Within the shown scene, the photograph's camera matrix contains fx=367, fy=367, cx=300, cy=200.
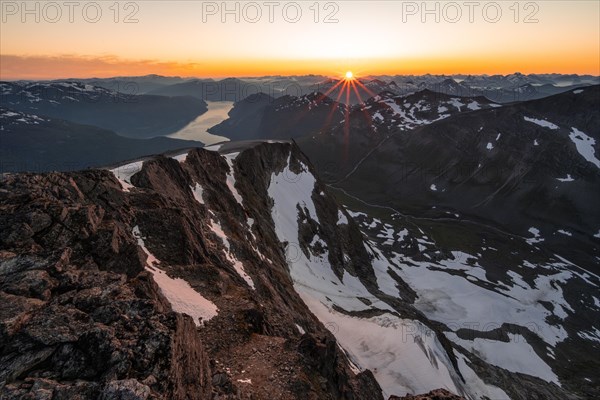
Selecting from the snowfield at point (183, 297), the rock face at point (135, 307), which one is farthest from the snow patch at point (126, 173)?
the snowfield at point (183, 297)

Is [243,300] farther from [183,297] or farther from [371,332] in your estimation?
[371,332]

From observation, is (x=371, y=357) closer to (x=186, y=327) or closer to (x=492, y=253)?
(x=186, y=327)

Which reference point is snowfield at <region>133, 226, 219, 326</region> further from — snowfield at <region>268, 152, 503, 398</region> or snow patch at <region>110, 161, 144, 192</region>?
snowfield at <region>268, 152, 503, 398</region>

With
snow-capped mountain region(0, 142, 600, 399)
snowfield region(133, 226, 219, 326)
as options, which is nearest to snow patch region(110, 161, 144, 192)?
snow-capped mountain region(0, 142, 600, 399)

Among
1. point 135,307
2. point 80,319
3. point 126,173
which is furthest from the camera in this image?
point 126,173

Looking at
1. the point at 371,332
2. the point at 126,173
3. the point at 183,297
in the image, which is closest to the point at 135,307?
the point at 183,297

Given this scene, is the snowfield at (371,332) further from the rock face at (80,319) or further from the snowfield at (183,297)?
the rock face at (80,319)

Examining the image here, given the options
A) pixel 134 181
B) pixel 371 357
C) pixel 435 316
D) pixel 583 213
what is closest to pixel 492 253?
pixel 435 316
